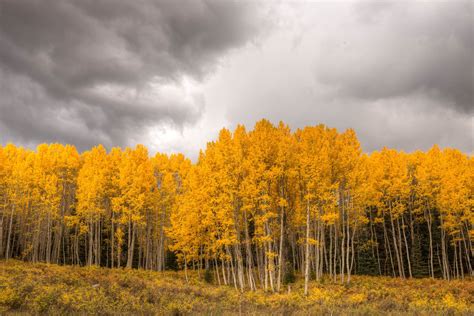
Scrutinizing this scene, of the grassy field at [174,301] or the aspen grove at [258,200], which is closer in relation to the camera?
the grassy field at [174,301]

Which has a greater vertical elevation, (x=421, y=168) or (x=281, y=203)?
(x=421, y=168)

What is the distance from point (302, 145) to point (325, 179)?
326 cm

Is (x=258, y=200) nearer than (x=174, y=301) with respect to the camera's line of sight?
No

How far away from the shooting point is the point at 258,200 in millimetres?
23656

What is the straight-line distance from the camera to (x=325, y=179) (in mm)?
25281

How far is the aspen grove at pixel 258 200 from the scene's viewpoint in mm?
23797

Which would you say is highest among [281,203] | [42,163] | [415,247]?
[42,163]

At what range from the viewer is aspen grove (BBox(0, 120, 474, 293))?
23797 millimetres

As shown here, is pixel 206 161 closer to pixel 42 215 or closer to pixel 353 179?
pixel 353 179

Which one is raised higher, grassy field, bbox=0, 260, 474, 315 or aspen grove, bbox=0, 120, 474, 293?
aspen grove, bbox=0, 120, 474, 293

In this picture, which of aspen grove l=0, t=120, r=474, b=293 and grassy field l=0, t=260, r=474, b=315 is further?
aspen grove l=0, t=120, r=474, b=293

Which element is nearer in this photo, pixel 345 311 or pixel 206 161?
pixel 345 311

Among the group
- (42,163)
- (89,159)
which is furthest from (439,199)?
(42,163)

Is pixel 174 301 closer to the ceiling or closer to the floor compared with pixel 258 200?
closer to the floor
